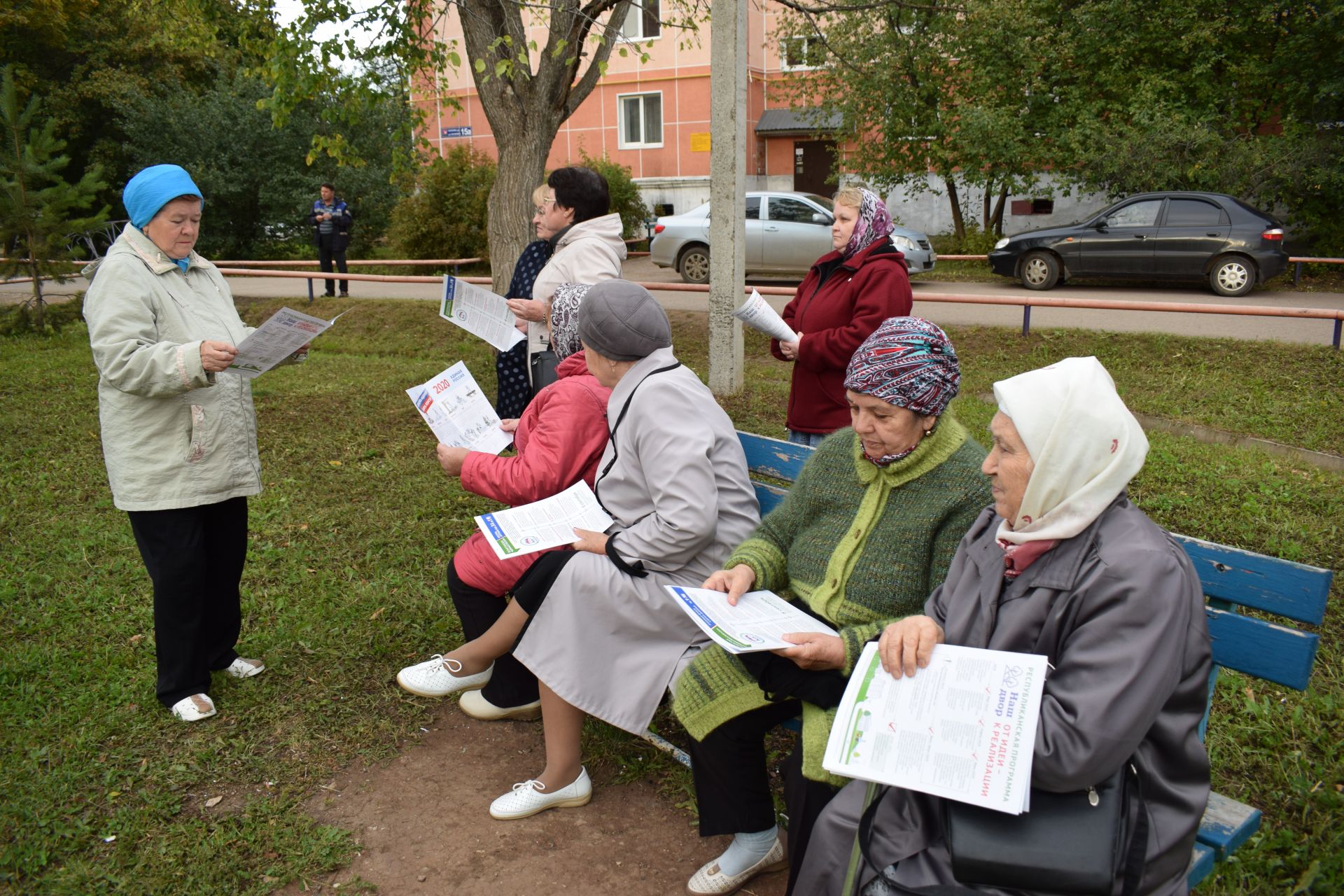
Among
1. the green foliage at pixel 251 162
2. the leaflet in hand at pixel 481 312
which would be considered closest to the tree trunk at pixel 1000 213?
the green foliage at pixel 251 162

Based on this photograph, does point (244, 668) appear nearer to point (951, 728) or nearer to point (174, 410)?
point (174, 410)

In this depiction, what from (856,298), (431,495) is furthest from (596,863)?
(431,495)

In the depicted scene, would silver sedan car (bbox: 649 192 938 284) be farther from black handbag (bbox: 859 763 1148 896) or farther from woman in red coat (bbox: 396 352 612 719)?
black handbag (bbox: 859 763 1148 896)

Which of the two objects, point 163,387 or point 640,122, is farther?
point 640,122

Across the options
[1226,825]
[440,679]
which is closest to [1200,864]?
[1226,825]

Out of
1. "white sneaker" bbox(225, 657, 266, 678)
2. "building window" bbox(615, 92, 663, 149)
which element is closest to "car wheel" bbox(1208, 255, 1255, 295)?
"white sneaker" bbox(225, 657, 266, 678)

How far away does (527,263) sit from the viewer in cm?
518

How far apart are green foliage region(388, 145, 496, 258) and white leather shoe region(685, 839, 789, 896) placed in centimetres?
1899

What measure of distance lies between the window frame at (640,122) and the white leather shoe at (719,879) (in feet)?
89.4

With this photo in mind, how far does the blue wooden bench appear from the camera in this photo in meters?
2.28

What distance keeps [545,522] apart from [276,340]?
3.79 feet

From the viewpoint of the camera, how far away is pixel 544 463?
348cm

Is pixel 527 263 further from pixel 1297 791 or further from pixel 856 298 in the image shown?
pixel 1297 791

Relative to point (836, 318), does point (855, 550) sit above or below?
below
